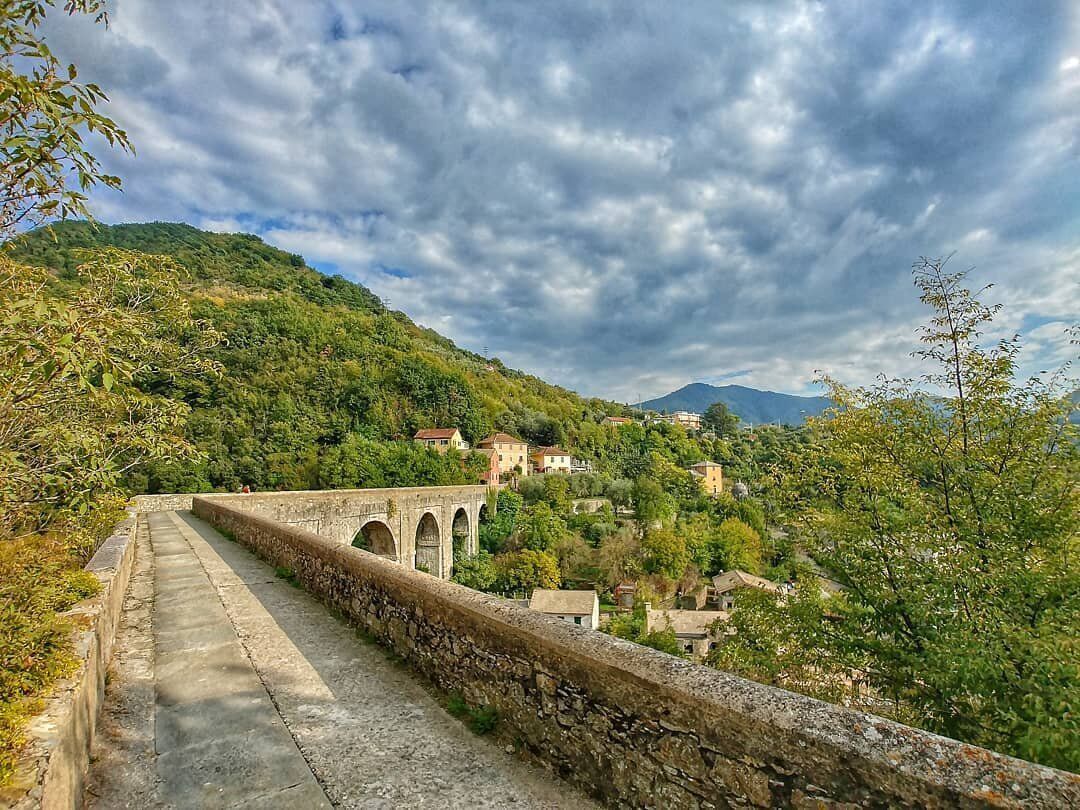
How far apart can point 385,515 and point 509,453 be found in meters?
38.9

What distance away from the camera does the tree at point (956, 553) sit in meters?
4.70

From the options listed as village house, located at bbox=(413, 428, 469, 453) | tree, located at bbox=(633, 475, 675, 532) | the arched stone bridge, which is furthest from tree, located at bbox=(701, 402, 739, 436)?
the arched stone bridge

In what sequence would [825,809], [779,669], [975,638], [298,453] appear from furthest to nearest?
[298,453] → [779,669] → [975,638] → [825,809]

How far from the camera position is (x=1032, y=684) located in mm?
4344

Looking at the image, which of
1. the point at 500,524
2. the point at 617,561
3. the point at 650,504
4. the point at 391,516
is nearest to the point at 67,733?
the point at 391,516

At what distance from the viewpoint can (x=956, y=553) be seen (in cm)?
579

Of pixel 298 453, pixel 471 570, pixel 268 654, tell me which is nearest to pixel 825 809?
pixel 268 654

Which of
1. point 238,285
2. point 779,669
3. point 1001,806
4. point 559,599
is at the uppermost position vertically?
point 238,285

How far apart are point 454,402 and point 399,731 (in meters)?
59.6

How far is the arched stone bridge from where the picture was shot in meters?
17.4

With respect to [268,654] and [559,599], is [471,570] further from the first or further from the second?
[268,654]

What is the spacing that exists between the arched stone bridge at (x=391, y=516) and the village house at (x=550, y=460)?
24596 mm

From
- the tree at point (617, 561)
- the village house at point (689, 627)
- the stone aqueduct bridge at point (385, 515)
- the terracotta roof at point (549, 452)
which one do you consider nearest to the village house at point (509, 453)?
the terracotta roof at point (549, 452)

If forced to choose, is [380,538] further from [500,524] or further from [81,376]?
[81,376]
